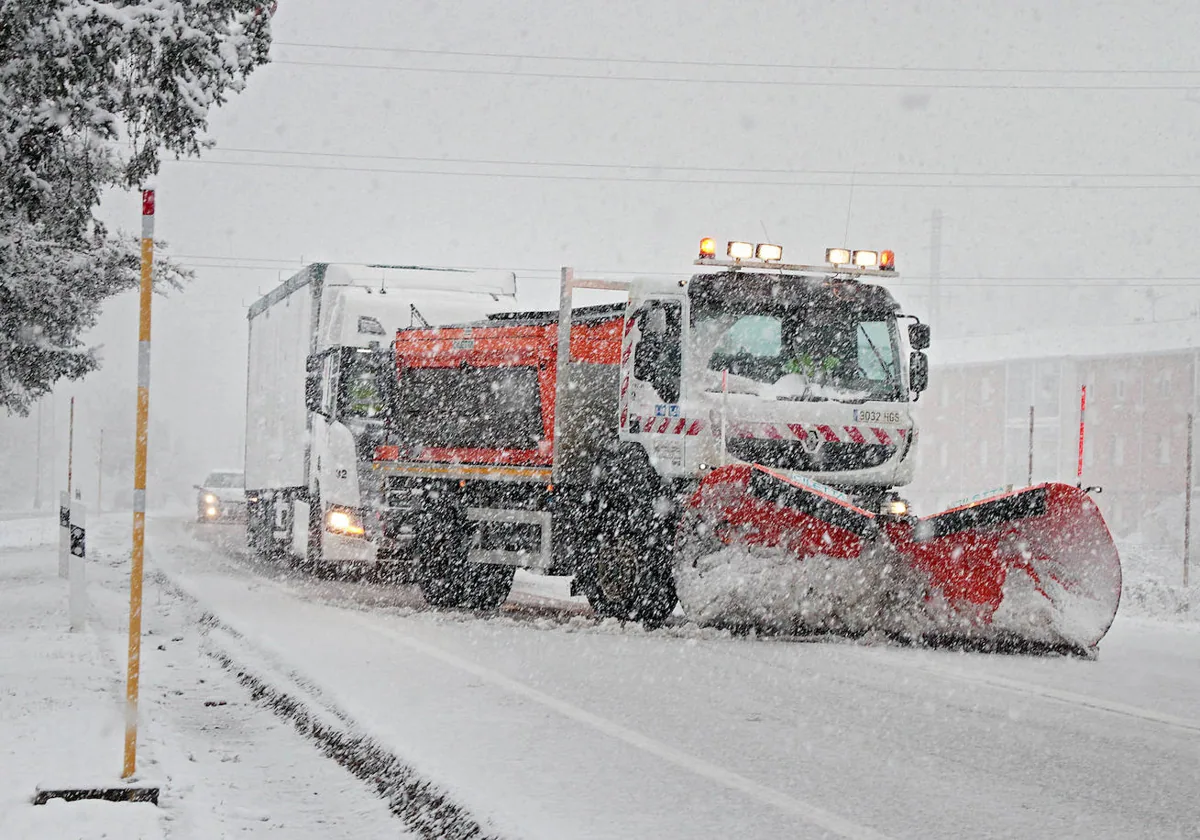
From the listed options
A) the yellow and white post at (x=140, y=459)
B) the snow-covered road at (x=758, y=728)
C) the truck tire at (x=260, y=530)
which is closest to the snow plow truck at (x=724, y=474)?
the snow-covered road at (x=758, y=728)

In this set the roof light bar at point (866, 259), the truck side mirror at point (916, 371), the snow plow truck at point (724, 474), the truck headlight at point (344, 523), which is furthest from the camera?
the truck headlight at point (344, 523)

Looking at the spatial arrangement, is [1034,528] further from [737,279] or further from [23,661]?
[23,661]

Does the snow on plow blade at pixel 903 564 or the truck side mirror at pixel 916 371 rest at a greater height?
the truck side mirror at pixel 916 371

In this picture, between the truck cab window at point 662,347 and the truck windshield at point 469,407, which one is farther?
the truck windshield at point 469,407

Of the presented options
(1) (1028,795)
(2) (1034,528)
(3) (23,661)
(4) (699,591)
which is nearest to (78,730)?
(3) (23,661)

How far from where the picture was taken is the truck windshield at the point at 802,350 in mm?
11188

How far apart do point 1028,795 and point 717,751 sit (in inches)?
53.8

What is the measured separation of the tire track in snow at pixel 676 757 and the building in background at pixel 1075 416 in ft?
160

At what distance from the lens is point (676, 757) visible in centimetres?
600

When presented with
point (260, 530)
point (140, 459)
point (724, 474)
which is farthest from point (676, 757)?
point (260, 530)

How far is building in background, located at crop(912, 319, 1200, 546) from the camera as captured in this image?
59.1 m

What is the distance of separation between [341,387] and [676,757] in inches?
421

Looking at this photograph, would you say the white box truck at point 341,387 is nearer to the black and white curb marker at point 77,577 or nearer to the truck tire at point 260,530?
the truck tire at point 260,530

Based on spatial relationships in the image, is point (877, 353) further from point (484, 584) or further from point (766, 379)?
point (484, 584)
